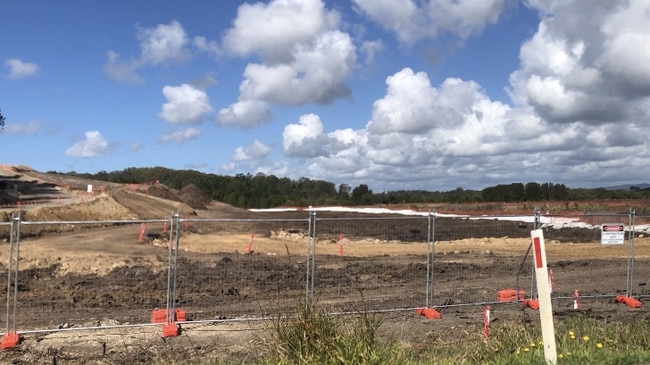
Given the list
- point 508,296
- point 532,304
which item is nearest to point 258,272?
point 508,296

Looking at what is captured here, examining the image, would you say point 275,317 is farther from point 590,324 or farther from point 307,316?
point 590,324

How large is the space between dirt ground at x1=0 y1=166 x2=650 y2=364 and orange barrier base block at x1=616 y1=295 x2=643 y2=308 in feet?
1.00

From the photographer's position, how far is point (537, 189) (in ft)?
261

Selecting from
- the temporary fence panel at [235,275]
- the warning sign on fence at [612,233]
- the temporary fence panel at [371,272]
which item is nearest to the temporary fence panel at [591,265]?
the warning sign on fence at [612,233]

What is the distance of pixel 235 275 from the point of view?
20.3 meters

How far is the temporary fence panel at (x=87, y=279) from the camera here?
14.0 m

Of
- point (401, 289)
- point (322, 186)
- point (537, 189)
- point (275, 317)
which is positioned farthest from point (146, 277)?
point (322, 186)

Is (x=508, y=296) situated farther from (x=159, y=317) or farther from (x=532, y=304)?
(x=159, y=317)

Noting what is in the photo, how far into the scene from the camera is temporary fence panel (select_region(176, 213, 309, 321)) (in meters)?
13.6

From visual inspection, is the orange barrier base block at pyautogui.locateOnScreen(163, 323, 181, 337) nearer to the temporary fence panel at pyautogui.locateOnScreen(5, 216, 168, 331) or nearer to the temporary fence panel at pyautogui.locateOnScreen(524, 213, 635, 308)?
the temporary fence panel at pyautogui.locateOnScreen(5, 216, 168, 331)

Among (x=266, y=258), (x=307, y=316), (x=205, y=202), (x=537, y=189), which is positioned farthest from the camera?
(x=537, y=189)

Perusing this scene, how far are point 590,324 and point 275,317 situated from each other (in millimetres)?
5998

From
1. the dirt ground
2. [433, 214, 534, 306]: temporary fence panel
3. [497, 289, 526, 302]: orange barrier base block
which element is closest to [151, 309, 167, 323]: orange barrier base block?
the dirt ground

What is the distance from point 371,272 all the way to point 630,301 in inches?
325
